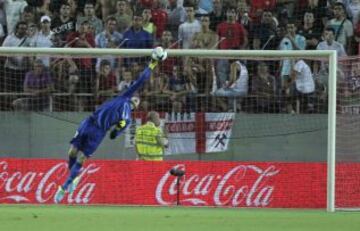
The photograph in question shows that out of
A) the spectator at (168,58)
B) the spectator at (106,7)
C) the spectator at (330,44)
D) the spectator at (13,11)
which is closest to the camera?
the spectator at (168,58)

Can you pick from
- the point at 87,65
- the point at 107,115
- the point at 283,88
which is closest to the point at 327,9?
the point at 283,88

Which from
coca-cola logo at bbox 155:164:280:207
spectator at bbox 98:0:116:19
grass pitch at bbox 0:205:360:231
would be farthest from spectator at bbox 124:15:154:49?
grass pitch at bbox 0:205:360:231

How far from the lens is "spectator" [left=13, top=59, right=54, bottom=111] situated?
13672 mm

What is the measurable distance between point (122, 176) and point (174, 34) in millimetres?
2926

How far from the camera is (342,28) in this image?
46.9 feet

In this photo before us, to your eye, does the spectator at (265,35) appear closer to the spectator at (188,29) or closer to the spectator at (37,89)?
the spectator at (188,29)

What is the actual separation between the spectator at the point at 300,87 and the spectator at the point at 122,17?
10.3 feet

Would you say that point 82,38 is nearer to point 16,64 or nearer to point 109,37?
point 109,37

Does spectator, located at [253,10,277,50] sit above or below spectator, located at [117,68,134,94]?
above

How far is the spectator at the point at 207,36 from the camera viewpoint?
46.1 feet

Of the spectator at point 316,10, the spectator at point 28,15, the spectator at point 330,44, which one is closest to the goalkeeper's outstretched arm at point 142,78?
the spectator at point 330,44

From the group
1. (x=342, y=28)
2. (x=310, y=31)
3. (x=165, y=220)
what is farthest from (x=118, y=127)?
(x=342, y=28)

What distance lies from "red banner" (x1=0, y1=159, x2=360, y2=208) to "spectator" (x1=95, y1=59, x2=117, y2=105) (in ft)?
3.77

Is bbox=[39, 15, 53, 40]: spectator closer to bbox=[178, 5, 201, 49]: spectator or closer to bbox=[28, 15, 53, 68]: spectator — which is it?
bbox=[28, 15, 53, 68]: spectator
